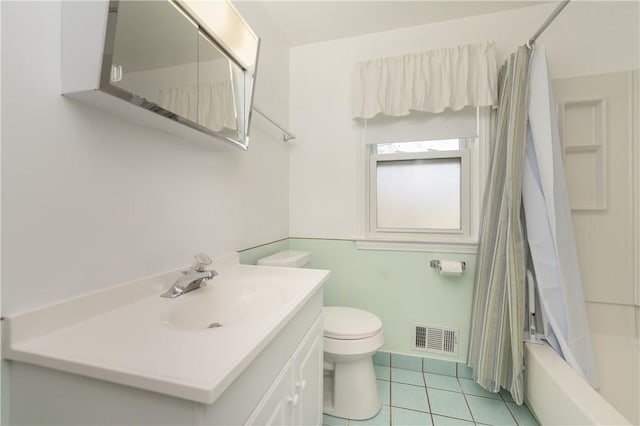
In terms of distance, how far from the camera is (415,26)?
1.84m

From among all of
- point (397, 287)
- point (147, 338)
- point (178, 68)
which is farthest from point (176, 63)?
point (397, 287)

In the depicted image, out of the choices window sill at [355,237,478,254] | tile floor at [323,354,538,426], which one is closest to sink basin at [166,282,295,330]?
tile floor at [323,354,538,426]

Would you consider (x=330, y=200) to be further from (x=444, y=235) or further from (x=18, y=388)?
(x=18, y=388)

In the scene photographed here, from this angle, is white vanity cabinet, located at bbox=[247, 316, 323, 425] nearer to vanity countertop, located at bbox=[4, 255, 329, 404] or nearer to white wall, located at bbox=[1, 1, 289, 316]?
vanity countertop, located at bbox=[4, 255, 329, 404]

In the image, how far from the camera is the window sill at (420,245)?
1752 mm

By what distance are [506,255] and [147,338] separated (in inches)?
64.6

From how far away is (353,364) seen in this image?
4.75ft

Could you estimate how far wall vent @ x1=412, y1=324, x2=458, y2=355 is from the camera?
178 centimetres

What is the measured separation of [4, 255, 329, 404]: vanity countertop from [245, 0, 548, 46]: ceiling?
67.2 inches

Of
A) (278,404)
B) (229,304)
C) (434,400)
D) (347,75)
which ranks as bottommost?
(434,400)

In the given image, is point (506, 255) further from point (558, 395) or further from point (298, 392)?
point (298, 392)

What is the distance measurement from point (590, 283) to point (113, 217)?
239 centimetres

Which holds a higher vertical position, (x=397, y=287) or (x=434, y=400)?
(x=397, y=287)

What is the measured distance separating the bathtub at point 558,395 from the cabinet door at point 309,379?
989 mm
